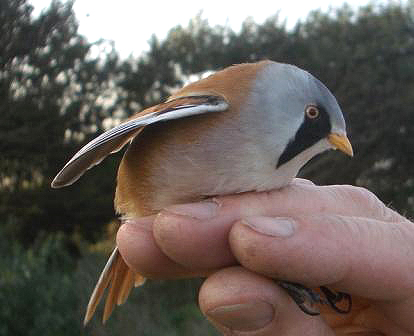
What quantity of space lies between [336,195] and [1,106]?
8625mm

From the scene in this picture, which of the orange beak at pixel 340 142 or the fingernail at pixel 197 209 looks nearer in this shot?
the fingernail at pixel 197 209

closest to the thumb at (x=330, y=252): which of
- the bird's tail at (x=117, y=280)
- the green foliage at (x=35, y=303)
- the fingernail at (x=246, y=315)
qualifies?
the fingernail at (x=246, y=315)

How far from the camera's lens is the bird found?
6.34ft

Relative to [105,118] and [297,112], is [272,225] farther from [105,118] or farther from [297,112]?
[105,118]

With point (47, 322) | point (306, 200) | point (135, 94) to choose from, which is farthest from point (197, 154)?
point (135, 94)

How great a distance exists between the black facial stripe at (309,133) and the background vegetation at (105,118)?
400cm

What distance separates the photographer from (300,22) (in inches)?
549

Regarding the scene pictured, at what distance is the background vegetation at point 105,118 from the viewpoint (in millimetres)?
6301

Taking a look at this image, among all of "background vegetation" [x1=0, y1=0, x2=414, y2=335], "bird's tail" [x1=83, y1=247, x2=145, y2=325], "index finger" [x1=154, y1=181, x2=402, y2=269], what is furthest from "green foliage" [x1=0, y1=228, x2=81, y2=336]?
"index finger" [x1=154, y1=181, x2=402, y2=269]

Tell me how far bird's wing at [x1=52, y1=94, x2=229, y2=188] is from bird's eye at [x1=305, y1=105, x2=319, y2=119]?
12.6 inches

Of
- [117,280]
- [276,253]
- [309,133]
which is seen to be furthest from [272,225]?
[117,280]

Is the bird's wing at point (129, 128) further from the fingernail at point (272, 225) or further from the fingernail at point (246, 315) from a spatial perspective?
the fingernail at point (246, 315)

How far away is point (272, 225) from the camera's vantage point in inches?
71.0

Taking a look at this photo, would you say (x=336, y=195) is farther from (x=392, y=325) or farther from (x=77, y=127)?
(x=77, y=127)
